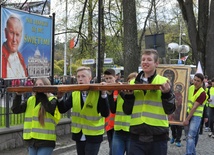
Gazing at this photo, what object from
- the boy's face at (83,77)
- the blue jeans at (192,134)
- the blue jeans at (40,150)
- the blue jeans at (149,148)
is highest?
the boy's face at (83,77)

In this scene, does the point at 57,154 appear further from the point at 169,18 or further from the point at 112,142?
the point at 169,18

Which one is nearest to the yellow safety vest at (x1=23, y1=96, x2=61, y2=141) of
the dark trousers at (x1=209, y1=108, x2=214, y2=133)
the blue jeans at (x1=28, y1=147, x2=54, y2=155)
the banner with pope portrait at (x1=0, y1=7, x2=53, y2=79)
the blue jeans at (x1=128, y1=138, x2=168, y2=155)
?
the blue jeans at (x1=28, y1=147, x2=54, y2=155)

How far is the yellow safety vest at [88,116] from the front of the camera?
16.0 ft

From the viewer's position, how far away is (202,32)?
17656 millimetres

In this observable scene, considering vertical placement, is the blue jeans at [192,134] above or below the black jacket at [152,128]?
below

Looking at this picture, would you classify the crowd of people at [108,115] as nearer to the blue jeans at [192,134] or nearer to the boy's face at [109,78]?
the boy's face at [109,78]

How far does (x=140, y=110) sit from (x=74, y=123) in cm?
125

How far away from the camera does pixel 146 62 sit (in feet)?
13.4

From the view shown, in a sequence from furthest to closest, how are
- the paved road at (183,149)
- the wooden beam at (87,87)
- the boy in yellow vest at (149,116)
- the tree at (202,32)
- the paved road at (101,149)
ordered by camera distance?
the tree at (202,32), the paved road at (183,149), the paved road at (101,149), the boy in yellow vest at (149,116), the wooden beam at (87,87)

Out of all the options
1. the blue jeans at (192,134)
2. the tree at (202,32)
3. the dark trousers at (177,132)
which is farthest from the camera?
the tree at (202,32)

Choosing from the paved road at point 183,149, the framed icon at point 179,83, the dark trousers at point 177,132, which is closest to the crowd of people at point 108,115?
the framed icon at point 179,83

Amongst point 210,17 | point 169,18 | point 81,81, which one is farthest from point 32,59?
point 169,18

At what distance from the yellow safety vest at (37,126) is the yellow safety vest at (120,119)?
122 centimetres

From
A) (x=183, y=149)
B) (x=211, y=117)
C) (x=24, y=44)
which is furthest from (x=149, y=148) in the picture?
(x=211, y=117)
